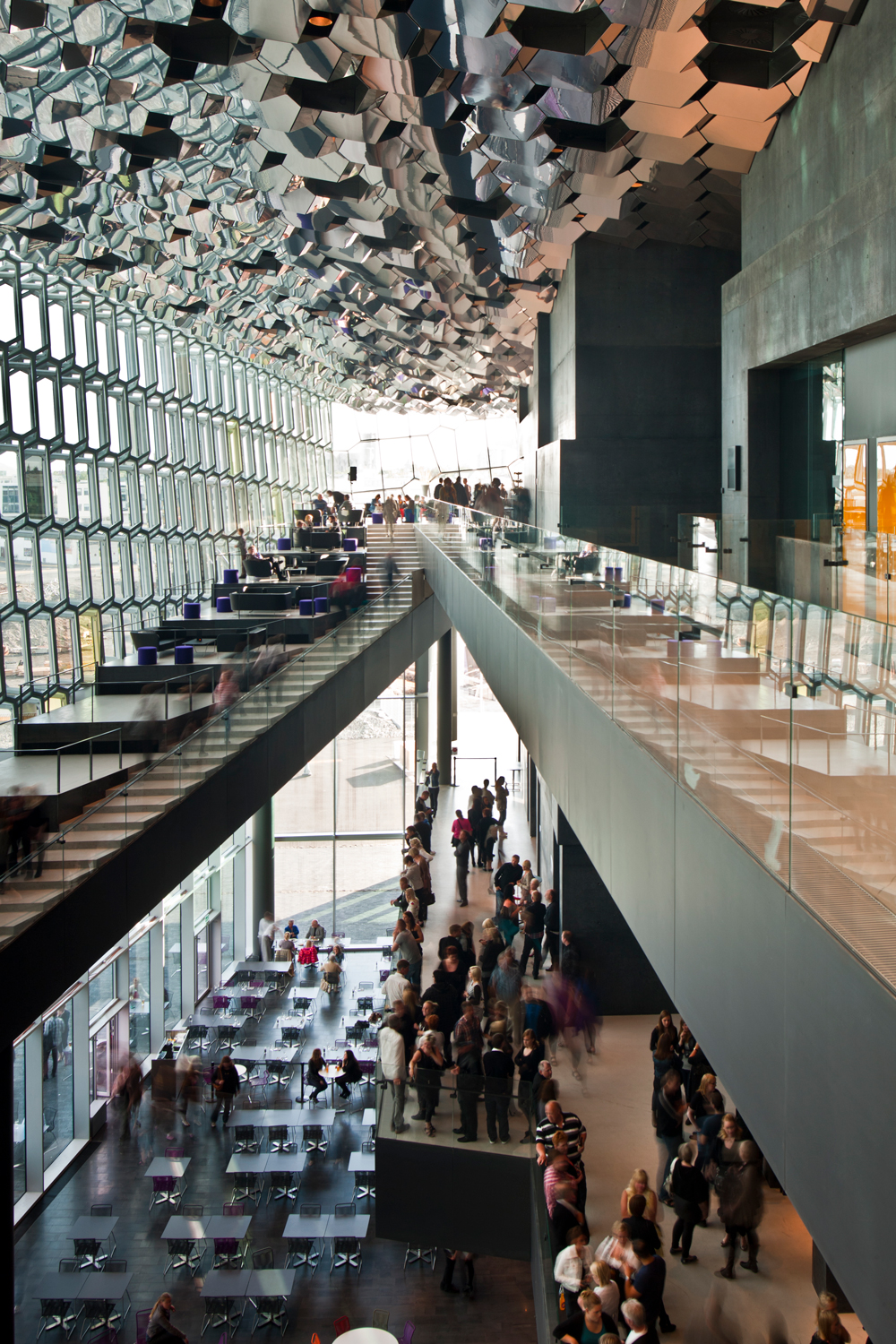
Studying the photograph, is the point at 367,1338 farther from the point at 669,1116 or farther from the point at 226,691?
the point at 226,691

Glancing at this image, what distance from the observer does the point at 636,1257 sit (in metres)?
6.61

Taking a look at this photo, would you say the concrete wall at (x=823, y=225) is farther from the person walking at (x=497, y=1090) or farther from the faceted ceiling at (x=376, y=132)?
the person walking at (x=497, y=1090)

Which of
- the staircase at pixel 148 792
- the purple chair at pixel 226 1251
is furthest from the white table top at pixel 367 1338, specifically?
the staircase at pixel 148 792

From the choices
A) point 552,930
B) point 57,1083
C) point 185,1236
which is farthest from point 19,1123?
point 552,930

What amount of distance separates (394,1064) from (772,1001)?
6920 millimetres

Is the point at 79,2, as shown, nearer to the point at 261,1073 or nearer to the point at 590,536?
the point at 590,536

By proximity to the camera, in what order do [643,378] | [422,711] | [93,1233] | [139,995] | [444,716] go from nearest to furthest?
[93,1233] → [139,995] → [643,378] → [444,716] → [422,711]

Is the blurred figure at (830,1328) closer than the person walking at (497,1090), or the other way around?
the blurred figure at (830,1328)

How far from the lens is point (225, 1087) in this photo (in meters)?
14.1

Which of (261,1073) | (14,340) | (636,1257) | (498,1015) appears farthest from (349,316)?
(636,1257)

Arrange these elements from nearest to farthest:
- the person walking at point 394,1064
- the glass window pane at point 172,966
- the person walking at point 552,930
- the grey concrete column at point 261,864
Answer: the person walking at point 394,1064
the person walking at point 552,930
the glass window pane at point 172,966
the grey concrete column at point 261,864

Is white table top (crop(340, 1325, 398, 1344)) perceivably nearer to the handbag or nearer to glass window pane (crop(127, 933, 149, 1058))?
the handbag

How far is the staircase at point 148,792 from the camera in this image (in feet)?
24.4

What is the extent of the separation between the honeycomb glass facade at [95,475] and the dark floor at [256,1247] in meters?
5.72
